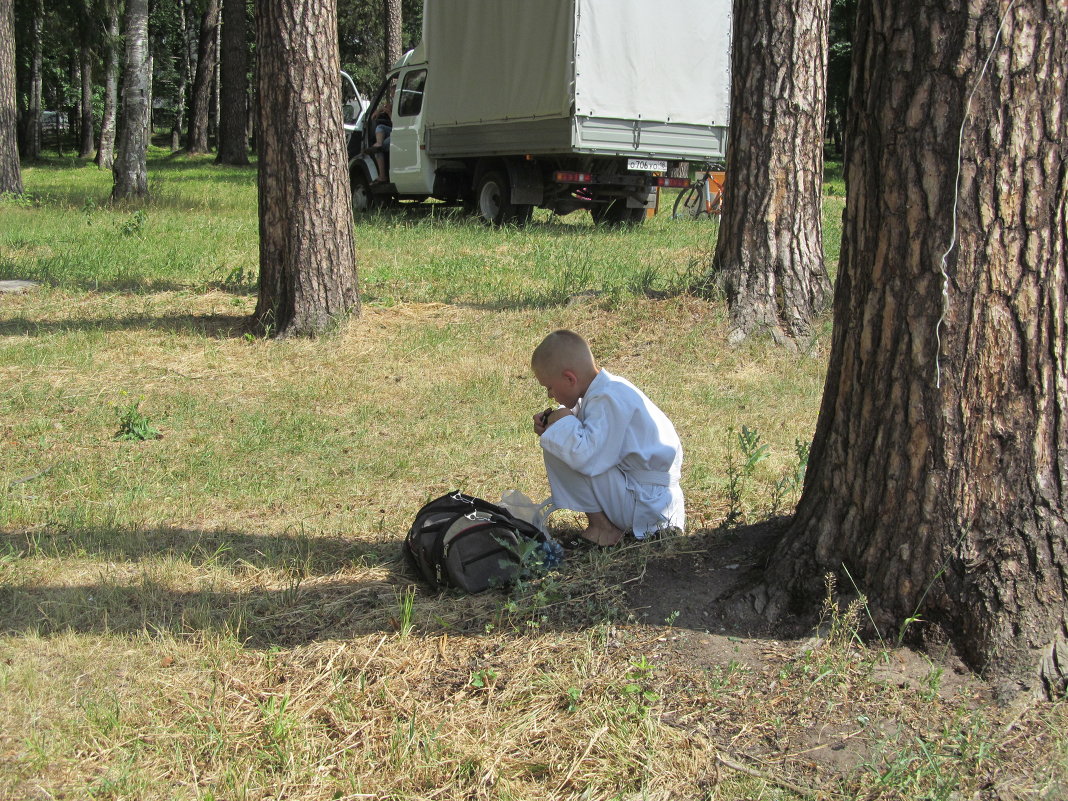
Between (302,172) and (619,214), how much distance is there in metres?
8.75

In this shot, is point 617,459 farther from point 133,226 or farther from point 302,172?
point 133,226

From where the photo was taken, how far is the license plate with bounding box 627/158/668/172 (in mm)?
13477

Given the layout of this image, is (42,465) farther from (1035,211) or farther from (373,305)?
(1035,211)

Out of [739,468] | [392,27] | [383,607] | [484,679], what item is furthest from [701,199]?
[484,679]

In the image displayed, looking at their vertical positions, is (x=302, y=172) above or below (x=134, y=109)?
below

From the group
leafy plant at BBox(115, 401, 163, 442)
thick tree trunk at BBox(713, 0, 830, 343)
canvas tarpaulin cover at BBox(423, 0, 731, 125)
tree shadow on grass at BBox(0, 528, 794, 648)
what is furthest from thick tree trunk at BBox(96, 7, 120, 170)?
tree shadow on grass at BBox(0, 528, 794, 648)

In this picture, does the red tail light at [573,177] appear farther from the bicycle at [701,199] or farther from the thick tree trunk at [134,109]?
the thick tree trunk at [134,109]

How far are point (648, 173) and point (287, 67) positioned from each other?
804 cm

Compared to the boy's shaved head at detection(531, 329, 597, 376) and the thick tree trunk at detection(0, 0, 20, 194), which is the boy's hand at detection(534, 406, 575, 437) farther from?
the thick tree trunk at detection(0, 0, 20, 194)

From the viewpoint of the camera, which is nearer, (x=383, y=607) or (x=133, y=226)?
(x=383, y=607)

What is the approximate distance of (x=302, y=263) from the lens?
730cm

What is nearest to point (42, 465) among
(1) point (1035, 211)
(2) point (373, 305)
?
(2) point (373, 305)

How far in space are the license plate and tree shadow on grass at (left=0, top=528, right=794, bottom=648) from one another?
400 inches

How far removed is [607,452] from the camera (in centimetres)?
364
